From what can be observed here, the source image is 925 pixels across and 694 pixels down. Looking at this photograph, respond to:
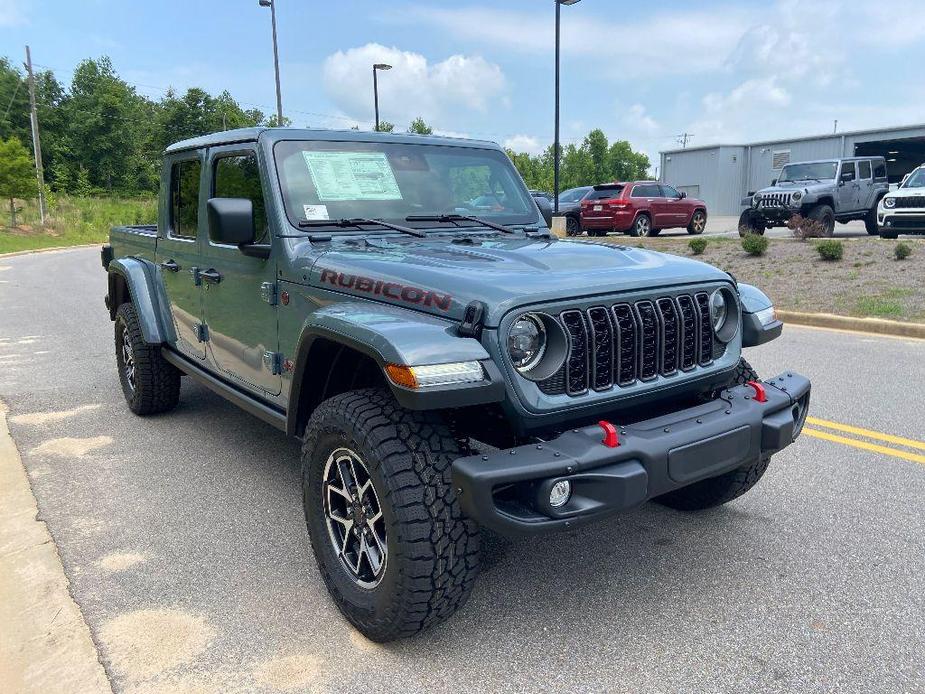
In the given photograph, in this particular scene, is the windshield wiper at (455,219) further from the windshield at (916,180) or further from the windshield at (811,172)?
the windshield at (811,172)

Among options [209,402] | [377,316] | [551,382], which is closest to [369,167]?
[377,316]

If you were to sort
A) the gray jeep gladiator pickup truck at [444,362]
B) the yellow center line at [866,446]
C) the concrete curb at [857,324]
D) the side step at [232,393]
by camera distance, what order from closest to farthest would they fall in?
the gray jeep gladiator pickup truck at [444,362]
the side step at [232,393]
the yellow center line at [866,446]
the concrete curb at [857,324]

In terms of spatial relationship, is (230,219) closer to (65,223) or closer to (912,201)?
(912,201)

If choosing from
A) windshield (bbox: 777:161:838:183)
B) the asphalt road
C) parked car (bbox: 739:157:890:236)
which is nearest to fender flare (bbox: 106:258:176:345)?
the asphalt road

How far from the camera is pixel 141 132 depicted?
73688mm

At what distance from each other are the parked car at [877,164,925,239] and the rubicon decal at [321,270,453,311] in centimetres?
1621

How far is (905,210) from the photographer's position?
15.8 meters

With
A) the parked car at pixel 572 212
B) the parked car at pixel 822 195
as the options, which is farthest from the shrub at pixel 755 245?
the parked car at pixel 572 212

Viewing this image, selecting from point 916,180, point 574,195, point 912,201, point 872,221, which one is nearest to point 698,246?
point 912,201

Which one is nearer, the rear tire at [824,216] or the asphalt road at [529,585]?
the asphalt road at [529,585]

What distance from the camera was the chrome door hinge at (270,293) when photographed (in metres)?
3.46

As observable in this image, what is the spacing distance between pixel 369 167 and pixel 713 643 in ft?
8.71

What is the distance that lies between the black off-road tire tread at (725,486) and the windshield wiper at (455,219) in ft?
4.59

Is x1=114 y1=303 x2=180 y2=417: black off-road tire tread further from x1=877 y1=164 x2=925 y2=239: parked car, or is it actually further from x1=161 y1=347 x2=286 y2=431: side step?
x1=877 y1=164 x2=925 y2=239: parked car
